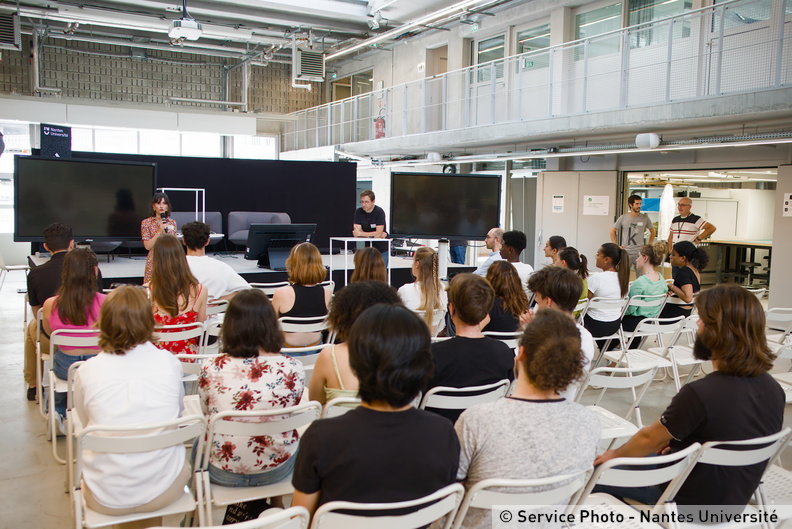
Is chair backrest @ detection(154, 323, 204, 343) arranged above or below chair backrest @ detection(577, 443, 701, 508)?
above

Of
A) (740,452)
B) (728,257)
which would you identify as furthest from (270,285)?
(728,257)

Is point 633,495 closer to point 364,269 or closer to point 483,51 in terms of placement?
point 364,269

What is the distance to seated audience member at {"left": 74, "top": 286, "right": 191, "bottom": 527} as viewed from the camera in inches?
81.5

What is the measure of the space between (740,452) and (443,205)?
5.75m

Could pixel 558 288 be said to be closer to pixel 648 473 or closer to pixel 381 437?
pixel 648 473

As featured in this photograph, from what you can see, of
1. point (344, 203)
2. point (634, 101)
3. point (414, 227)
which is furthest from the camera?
point (344, 203)

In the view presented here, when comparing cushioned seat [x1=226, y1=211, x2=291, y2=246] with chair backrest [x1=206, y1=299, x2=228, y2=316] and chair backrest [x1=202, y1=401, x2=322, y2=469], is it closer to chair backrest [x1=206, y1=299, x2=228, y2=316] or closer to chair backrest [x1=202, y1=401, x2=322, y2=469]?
chair backrest [x1=206, y1=299, x2=228, y2=316]

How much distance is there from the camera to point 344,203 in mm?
12430

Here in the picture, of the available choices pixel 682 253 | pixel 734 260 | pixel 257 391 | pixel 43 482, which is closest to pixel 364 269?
pixel 257 391

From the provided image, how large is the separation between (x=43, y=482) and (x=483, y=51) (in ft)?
42.6

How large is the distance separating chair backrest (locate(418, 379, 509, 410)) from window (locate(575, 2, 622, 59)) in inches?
372

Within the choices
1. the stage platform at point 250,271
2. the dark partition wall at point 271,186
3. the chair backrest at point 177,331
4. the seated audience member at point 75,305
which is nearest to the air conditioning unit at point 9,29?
the dark partition wall at point 271,186

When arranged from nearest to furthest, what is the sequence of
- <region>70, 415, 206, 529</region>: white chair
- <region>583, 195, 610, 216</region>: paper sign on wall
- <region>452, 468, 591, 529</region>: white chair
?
<region>452, 468, 591, 529</region>: white chair → <region>70, 415, 206, 529</region>: white chair → <region>583, 195, 610, 216</region>: paper sign on wall

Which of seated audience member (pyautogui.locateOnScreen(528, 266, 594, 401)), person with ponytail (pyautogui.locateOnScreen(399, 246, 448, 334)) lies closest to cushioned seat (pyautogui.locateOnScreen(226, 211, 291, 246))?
person with ponytail (pyautogui.locateOnScreen(399, 246, 448, 334))
